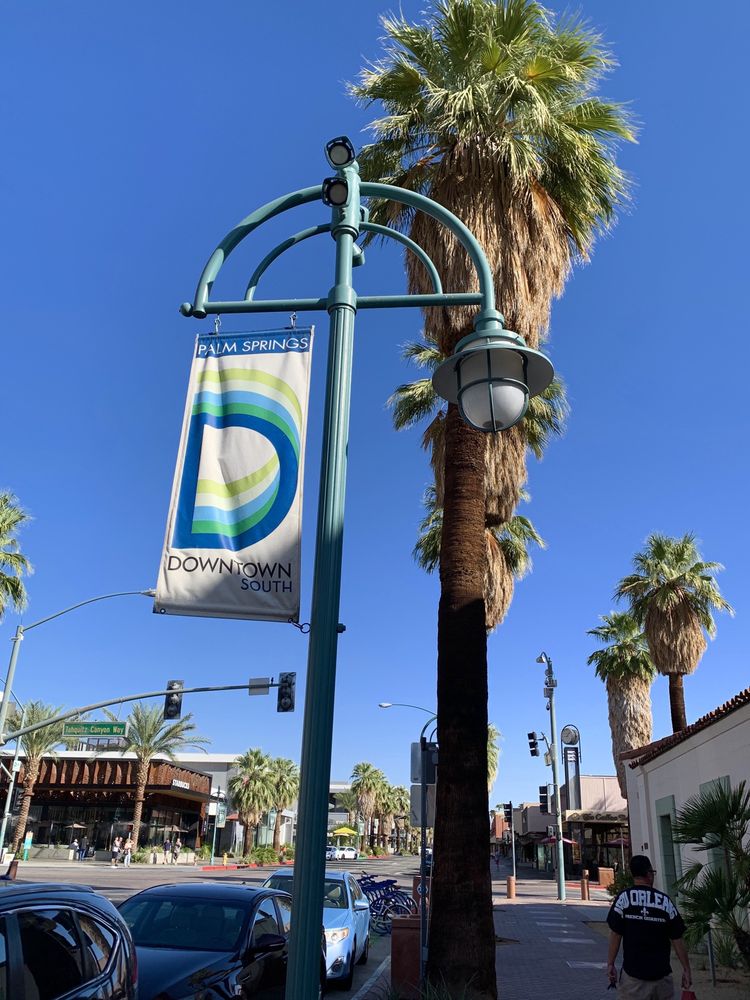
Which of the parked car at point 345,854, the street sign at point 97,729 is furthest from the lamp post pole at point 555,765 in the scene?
the parked car at point 345,854

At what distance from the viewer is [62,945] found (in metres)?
4.04

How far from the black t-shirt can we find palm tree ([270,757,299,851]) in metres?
66.1

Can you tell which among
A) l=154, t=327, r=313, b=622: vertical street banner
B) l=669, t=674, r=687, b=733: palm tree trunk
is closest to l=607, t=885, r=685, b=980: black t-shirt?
l=154, t=327, r=313, b=622: vertical street banner

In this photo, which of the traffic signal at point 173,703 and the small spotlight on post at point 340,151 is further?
the traffic signal at point 173,703

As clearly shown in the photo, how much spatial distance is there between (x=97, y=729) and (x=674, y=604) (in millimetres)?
24268

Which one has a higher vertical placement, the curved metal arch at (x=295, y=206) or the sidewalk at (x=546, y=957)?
the curved metal arch at (x=295, y=206)

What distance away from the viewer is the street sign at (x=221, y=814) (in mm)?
68500

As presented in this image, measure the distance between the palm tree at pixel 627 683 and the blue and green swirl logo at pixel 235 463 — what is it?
3604cm

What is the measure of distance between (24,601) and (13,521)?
3.36 metres

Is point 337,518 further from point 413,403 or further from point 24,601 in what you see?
point 24,601

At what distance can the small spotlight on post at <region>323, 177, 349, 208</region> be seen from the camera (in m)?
5.20

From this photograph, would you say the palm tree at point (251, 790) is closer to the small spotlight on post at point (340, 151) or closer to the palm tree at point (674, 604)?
the palm tree at point (674, 604)

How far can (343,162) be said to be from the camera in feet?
17.5

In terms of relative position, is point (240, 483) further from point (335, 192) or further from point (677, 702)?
point (677, 702)
